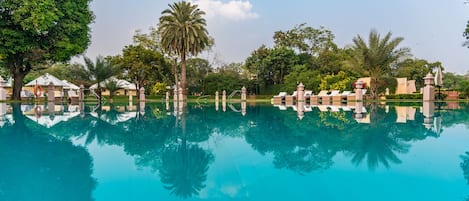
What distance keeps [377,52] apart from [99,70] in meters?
21.4

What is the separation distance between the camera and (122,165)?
3.59 metres

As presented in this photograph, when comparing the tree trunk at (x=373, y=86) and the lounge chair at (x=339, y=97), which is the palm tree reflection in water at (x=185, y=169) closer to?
the lounge chair at (x=339, y=97)

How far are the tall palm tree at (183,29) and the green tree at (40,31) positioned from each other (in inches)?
305

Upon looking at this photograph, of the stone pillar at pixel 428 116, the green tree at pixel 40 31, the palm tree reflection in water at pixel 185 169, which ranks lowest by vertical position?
the palm tree reflection in water at pixel 185 169

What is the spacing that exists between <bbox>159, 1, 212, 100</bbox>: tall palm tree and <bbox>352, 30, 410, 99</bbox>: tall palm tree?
1373 centimetres

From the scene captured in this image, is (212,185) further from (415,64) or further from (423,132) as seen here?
(415,64)

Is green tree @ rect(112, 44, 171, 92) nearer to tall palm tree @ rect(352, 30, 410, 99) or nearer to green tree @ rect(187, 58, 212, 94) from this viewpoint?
green tree @ rect(187, 58, 212, 94)

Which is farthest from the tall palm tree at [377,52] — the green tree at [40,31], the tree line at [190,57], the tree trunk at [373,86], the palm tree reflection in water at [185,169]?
the palm tree reflection in water at [185,169]

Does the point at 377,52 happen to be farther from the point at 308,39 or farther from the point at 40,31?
the point at 40,31

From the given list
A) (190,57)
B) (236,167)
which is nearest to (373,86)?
(190,57)

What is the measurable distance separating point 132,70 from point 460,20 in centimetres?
2881

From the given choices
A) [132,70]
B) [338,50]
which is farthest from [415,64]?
[132,70]

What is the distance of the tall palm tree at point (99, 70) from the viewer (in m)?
27.2

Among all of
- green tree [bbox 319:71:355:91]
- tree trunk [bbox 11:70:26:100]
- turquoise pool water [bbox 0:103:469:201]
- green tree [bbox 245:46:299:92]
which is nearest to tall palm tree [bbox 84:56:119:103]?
tree trunk [bbox 11:70:26:100]
